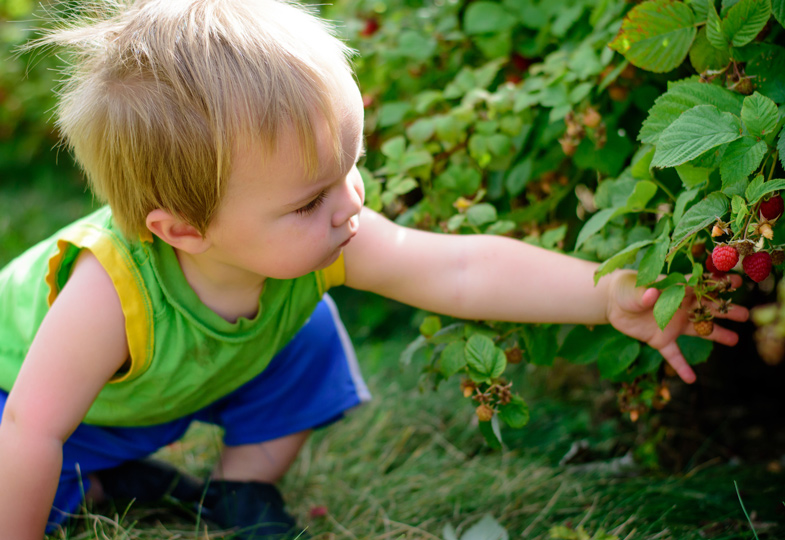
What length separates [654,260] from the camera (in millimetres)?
1021

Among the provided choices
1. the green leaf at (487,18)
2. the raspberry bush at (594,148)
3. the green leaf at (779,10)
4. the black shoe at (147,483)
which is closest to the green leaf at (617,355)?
the raspberry bush at (594,148)

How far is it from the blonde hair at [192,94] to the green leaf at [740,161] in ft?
1.76

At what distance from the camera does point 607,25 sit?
4.46ft

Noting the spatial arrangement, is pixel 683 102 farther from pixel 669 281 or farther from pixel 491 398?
pixel 491 398

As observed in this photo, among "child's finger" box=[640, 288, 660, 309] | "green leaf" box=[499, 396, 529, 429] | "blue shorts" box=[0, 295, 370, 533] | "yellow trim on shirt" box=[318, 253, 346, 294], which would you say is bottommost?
"blue shorts" box=[0, 295, 370, 533]

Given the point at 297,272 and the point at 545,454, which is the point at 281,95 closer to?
the point at 297,272

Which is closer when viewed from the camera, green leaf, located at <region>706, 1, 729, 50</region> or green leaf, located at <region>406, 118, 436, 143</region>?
green leaf, located at <region>706, 1, 729, 50</region>

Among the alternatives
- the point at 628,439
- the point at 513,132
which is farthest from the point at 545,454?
the point at 513,132

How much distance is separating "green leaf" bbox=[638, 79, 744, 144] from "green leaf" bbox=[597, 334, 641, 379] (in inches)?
14.2

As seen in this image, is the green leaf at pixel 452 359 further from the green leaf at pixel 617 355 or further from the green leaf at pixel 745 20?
the green leaf at pixel 745 20

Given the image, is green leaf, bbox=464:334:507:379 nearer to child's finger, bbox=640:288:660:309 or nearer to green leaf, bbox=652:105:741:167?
child's finger, bbox=640:288:660:309

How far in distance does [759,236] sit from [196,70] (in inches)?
31.3

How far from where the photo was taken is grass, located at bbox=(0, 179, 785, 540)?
1345mm

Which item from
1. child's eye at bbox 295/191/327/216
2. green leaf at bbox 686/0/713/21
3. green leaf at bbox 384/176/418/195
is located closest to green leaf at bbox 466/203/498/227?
green leaf at bbox 384/176/418/195
